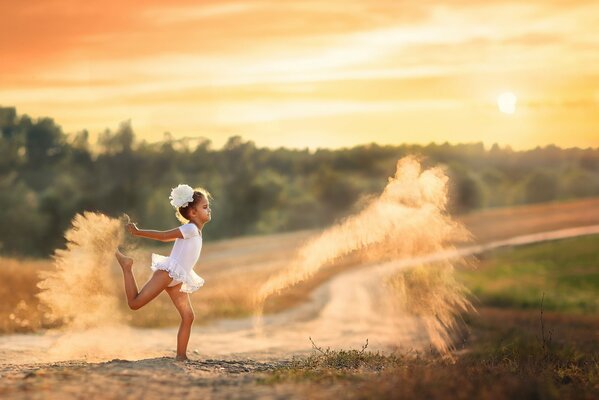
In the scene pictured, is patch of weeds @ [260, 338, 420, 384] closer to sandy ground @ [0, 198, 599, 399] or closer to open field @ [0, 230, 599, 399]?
open field @ [0, 230, 599, 399]

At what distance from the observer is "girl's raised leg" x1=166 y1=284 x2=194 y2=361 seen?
1238 centimetres

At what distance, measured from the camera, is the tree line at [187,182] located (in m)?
72.0

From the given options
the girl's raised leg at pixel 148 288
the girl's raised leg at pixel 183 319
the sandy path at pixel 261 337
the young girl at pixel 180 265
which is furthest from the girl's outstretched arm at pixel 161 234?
the sandy path at pixel 261 337

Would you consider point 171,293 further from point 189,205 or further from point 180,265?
point 189,205

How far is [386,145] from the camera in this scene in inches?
4961

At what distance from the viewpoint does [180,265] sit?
12.5 meters

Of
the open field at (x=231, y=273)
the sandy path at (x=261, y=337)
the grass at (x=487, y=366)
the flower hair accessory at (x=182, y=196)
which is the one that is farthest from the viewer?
the open field at (x=231, y=273)

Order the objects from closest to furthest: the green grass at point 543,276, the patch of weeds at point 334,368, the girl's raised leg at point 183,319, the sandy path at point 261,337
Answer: the patch of weeds at point 334,368 → the girl's raised leg at point 183,319 → the sandy path at point 261,337 → the green grass at point 543,276

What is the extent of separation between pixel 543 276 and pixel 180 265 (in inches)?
1625

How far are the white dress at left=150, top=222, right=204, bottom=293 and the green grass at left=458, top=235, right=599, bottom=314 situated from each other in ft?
77.6

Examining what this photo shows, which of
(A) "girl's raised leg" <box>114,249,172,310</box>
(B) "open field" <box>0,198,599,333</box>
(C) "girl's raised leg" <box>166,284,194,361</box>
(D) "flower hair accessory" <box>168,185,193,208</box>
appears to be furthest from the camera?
(B) "open field" <box>0,198,599,333</box>

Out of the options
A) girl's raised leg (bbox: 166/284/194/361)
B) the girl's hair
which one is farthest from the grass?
the girl's hair

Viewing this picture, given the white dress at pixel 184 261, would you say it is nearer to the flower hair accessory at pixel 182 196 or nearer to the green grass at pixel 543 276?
Answer: the flower hair accessory at pixel 182 196

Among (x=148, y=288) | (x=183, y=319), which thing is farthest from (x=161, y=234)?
(x=183, y=319)
